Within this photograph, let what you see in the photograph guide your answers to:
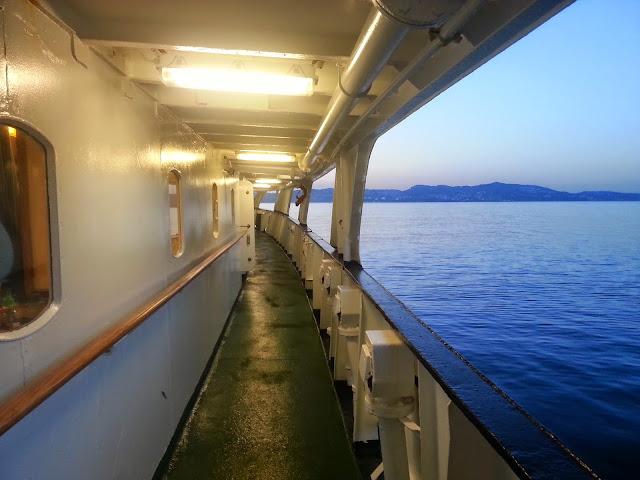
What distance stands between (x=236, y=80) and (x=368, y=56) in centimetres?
105

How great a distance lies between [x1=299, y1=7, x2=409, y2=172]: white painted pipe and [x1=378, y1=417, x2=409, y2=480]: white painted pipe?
158cm

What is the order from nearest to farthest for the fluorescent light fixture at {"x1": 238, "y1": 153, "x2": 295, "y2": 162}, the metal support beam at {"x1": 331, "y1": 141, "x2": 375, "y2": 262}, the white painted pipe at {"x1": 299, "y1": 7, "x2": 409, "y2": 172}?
the white painted pipe at {"x1": 299, "y1": 7, "x2": 409, "y2": 172}
the metal support beam at {"x1": 331, "y1": 141, "x2": 375, "y2": 262}
the fluorescent light fixture at {"x1": 238, "y1": 153, "x2": 295, "y2": 162}

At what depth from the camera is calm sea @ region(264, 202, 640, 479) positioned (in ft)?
A: 30.6

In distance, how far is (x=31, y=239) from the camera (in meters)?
1.58

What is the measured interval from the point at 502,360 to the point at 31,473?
1298 cm

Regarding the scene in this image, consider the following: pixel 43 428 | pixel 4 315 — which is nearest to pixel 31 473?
pixel 43 428

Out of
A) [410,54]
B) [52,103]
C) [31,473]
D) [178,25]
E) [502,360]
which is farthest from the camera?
[502,360]

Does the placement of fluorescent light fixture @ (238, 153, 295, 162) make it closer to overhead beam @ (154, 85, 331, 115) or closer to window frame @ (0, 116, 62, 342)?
overhead beam @ (154, 85, 331, 115)

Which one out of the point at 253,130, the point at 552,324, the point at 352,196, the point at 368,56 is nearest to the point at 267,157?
the point at 253,130

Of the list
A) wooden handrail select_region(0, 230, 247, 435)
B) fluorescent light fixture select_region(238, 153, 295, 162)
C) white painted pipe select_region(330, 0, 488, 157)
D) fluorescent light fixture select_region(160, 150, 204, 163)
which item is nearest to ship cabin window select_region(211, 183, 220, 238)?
fluorescent light fixture select_region(238, 153, 295, 162)

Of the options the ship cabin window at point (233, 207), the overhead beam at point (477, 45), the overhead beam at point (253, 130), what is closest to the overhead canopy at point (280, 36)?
the overhead beam at point (477, 45)

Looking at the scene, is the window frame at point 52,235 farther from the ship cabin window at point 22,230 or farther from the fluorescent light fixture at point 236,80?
the fluorescent light fixture at point 236,80

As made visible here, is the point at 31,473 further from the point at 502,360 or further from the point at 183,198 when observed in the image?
the point at 502,360

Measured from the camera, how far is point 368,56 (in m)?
1.63
